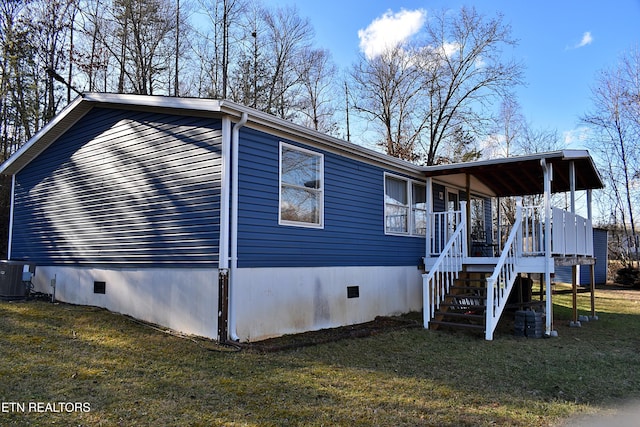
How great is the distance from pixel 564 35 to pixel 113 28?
1521 centimetres

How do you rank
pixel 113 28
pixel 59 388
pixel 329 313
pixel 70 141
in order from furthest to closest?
pixel 113 28 < pixel 70 141 < pixel 329 313 < pixel 59 388

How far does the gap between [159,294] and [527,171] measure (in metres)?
7.79

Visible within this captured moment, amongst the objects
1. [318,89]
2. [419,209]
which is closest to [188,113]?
[419,209]

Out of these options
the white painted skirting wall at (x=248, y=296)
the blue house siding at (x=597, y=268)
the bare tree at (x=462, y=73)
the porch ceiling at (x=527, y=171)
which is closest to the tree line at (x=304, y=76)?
the bare tree at (x=462, y=73)

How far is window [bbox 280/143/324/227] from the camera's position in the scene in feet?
23.5

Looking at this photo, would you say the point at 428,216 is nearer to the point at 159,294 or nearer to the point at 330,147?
the point at 330,147

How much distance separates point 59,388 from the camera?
4.07 meters

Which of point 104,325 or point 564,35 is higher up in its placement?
point 564,35

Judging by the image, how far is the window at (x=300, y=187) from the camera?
7.15 meters

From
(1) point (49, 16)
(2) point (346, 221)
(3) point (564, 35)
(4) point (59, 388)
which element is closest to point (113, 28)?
(1) point (49, 16)

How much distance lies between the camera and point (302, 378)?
4.68 meters

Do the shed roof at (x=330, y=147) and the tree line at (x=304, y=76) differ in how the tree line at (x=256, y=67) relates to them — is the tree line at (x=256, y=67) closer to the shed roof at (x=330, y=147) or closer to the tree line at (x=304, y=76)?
the tree line at (x=304, y=76)

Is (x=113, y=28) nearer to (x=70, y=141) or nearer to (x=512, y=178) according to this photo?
(x=70, y=141)

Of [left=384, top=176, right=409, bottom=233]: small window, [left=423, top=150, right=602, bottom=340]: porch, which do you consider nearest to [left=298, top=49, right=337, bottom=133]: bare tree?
[left=423, top=150, right=602, bottom=340]: porch
